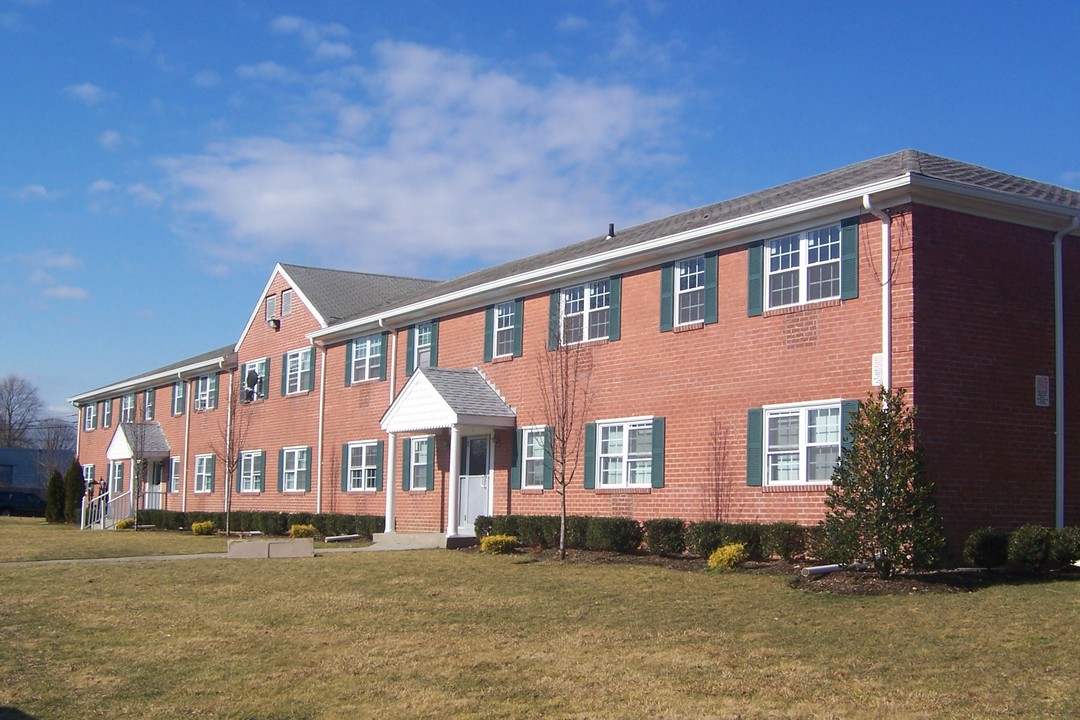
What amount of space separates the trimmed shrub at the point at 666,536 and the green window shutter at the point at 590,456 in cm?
279

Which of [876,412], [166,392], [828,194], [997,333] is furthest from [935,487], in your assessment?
[166,392]

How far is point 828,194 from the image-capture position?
17.6 m

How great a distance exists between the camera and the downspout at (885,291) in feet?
54.7

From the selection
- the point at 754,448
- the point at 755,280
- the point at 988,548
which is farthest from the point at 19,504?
the point at 988,548

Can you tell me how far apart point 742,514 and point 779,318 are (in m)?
3.16

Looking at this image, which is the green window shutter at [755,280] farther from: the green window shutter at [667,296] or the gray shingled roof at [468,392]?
the gray shingled roof at [468,392]

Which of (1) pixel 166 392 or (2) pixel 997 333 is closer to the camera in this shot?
(2) pixel 997 333

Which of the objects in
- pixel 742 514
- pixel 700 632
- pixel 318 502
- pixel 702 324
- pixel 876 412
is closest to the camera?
pixel 700 632

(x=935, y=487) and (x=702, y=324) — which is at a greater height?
(x=702, y=324)

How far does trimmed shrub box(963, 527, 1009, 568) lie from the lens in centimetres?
1593

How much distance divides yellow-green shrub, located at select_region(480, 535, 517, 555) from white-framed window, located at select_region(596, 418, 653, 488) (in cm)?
200

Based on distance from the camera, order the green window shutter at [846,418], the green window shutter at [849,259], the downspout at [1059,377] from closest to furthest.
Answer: the green window shutter at [846,418]
the green window shutter at [849,259]
the downspout at [1059,377]

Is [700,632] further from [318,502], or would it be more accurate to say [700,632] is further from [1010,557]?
[318,502]

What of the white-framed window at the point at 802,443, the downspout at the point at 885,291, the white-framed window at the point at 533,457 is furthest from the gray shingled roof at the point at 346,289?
the downspout at the point at 885,291
